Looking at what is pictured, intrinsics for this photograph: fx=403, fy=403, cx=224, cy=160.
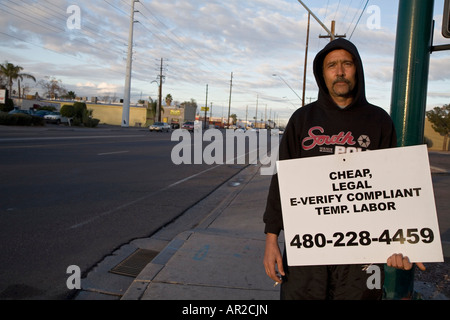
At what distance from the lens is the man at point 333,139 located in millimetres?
2295

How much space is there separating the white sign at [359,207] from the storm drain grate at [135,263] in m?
2.65

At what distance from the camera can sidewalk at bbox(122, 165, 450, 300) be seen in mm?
3766

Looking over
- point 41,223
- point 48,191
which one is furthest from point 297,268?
point 48,191

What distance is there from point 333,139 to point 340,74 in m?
0.43

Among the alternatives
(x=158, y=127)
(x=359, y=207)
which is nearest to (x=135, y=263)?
(x=359, y=207)

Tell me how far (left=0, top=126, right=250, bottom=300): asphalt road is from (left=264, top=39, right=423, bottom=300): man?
7.74ft

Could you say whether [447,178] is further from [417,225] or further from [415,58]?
[417,225]

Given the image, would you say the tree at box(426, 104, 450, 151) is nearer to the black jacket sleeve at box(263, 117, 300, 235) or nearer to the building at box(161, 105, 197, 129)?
the black jacket sleeve at box(263, 117, 300, 235)

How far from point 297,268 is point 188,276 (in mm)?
2024

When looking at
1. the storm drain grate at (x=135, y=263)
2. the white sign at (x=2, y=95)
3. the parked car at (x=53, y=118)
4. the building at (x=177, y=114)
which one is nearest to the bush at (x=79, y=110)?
the parked car at (x=53, y=118)

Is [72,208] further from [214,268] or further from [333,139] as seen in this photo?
[333,139]

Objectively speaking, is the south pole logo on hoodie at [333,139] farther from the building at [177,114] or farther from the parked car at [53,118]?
the building at [177,114]

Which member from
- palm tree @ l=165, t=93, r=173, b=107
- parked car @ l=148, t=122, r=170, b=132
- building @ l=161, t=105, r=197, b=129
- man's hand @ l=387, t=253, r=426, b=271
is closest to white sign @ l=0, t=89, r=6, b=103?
parked car @ l=148, t=122, r=170, b=132

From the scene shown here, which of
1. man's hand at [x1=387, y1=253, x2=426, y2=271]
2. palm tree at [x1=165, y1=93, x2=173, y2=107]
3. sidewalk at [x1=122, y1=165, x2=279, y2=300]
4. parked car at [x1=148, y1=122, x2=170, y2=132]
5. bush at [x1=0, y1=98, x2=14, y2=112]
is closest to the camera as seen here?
man's hand at [x1=387, y1=253, x2=426, y2=271]
